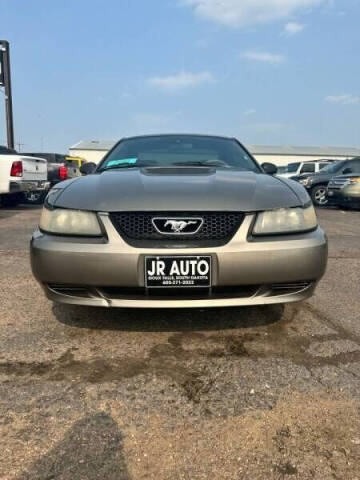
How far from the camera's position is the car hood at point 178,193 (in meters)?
2.34

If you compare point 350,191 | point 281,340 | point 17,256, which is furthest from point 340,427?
point 350,191

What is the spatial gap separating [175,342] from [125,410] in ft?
2.44

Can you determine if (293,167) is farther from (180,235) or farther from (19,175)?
(180,235)

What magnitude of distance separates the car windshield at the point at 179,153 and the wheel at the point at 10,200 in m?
8.03

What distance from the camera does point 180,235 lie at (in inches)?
89.8

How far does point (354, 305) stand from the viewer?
338 cm

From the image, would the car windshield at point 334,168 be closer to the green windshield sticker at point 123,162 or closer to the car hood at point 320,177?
the car hood at point 320,177

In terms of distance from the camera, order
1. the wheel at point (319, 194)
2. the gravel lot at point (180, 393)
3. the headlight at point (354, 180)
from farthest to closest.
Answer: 1. the wheel at point (319, 194)
2. the headlight at point (354, 180)
3. the gravel lot at point (180, 393)

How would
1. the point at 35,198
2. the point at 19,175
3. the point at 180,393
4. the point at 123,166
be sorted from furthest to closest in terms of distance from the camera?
1. the point at 35,198
2. the point at 19,175
3. the point at 123,166
4. the point at 180,393

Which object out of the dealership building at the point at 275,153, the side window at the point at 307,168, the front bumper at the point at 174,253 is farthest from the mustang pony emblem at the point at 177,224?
the dealership building at the point at 275,153

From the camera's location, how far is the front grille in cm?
228

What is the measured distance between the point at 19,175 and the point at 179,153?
714cm

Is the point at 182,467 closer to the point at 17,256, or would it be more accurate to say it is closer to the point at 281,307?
the point at 281,307

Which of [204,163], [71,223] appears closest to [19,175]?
[204,163]
